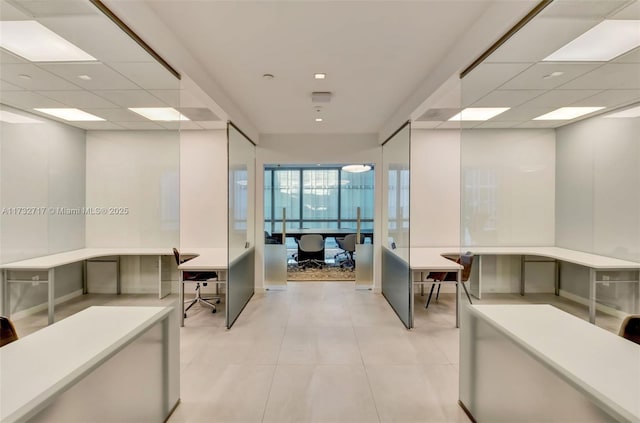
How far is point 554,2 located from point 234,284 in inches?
162

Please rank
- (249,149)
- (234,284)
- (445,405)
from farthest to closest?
(249,149) < (234,284) < (445,405)

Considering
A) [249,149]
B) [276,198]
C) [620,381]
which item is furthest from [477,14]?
[276,198]

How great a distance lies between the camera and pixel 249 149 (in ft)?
16.0

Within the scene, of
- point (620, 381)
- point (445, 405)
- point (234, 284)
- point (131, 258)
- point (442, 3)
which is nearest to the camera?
point (620, 381)

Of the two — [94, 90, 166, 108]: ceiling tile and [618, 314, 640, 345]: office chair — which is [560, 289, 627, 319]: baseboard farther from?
[94, 90, 166, 108]: ceiling tile

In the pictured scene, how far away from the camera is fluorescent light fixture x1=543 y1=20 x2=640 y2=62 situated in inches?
71.8

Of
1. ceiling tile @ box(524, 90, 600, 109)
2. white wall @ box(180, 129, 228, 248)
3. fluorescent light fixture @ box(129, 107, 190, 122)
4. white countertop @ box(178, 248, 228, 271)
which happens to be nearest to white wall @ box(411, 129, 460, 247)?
ceiling tile @ box(524, 90, 600, 109)

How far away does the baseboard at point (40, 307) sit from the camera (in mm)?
1417

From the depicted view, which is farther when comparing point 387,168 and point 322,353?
point 387,168

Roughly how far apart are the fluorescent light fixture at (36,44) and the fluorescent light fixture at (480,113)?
2951mm

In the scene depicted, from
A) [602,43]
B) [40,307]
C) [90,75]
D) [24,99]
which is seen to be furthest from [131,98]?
[602,43]

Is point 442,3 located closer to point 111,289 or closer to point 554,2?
point 554,2

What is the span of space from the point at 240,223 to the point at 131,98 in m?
2.60

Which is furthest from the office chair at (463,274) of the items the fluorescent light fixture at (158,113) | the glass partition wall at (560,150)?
the fluorescent light fixture at (158,113)
